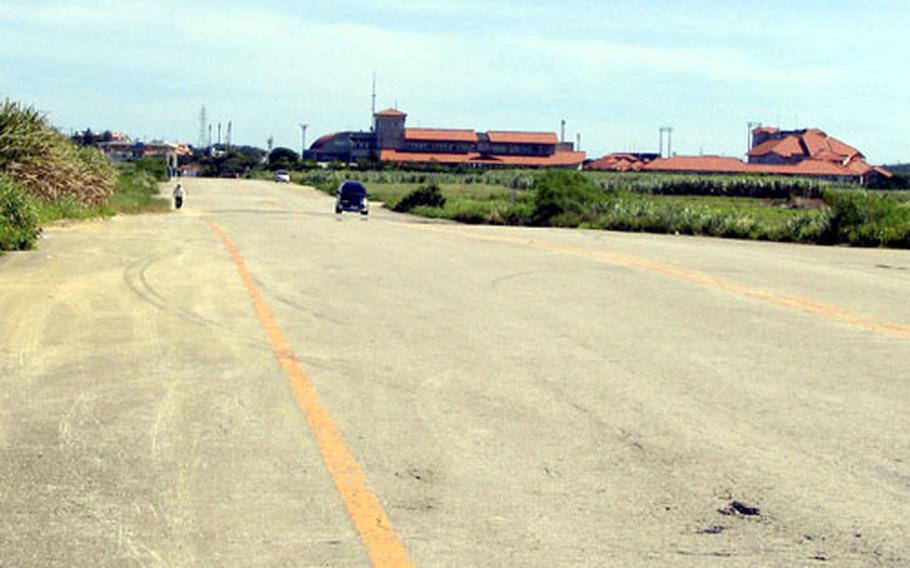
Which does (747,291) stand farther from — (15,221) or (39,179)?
(39,179)

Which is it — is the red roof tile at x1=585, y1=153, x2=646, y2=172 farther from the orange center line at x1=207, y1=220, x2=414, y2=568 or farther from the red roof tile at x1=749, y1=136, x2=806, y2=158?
the orange center line at x1=207, y1=220, x2=414, y2=568

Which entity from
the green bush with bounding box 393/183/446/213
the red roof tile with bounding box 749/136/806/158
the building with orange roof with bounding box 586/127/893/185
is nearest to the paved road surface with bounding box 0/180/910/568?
the green bush with bounding box 393/183/446/213

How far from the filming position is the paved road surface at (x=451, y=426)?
17.2 feet

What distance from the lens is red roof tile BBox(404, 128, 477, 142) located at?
168m

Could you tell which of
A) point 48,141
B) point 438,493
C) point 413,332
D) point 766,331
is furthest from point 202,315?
point 48,141

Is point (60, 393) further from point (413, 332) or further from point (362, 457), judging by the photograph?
point (413, 332)

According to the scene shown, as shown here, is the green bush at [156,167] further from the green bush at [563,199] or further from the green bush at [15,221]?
the green bush at [15,221]

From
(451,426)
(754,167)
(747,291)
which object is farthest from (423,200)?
(754,167)

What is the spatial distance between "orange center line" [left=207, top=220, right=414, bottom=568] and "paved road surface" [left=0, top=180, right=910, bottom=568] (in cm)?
2

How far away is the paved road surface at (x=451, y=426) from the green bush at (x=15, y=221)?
6.30 metres

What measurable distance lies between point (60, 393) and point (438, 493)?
137 inches

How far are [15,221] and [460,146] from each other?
14770cm

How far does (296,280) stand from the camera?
52.9 feet

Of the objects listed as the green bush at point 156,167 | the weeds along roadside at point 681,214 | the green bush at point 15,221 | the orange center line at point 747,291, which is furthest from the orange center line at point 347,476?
the green bush at point 156,167
